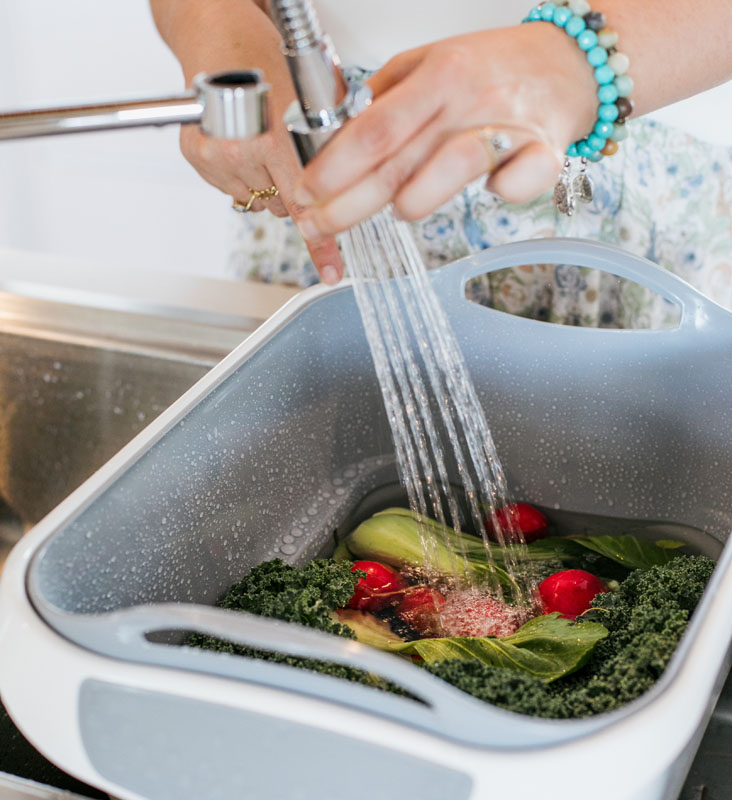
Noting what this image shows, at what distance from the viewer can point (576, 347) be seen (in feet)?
2.97

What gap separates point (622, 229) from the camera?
3.47ft

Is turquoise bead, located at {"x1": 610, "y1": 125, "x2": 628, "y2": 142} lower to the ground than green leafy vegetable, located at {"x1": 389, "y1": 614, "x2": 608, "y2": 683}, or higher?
higher

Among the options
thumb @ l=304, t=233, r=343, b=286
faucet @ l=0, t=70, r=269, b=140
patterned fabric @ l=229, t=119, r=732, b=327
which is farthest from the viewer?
patterned fabric @ l=229, t=119, r=732, b=327

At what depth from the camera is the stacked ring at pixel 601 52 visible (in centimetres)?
65

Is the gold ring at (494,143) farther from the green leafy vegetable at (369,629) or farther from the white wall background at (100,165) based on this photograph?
the white wall background at (100,165)

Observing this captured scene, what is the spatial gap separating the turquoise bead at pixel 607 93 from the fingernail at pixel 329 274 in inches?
9.3

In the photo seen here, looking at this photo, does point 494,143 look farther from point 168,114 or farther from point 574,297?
point 574,297

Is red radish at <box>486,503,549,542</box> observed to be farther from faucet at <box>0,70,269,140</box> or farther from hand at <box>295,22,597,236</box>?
faucet at <box>0,70,269,140</box>

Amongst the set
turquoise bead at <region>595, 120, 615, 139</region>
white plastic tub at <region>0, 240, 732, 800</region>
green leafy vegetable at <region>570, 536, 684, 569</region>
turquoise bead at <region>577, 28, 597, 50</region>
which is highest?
turquoise bead at <region>577, 28, 597, 50</region>

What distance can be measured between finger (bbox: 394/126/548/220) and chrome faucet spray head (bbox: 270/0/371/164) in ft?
0.17

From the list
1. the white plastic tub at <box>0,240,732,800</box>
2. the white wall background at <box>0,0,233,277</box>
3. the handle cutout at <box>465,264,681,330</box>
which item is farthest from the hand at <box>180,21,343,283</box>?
the white wall background at <box>0,0,233,277</box>

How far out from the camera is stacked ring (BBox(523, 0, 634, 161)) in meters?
0.65

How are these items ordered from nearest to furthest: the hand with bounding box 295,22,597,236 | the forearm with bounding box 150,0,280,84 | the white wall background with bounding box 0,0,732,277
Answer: the hand with bounding box 295,22,597,236 < the forearm with bounding box 150,0,280,84 < the white wall background with bounding box 0,0,732,277

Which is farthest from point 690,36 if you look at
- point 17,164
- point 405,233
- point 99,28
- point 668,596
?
point 17,164
